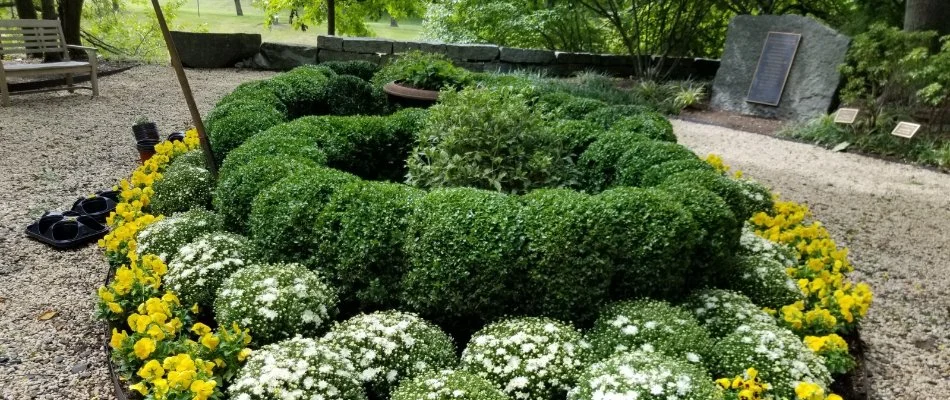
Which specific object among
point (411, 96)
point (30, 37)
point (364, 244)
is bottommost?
point (30, 37)

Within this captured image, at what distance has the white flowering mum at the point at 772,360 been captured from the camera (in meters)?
2.27

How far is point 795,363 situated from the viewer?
2.30 metres

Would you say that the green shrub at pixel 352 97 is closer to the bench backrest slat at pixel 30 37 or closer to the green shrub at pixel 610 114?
the green shrub at pixel 610 114

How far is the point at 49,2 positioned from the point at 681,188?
10568 mm

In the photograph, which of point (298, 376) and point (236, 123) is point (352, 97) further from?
point (298, 376)

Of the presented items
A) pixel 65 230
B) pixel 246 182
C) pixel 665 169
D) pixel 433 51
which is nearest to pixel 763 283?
pixel 665 169

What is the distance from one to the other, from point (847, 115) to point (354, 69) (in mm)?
6157

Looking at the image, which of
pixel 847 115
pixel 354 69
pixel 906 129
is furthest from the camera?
pixel 847 115

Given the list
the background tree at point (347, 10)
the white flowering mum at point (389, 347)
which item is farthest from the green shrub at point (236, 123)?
the background tree at point (347, 10)

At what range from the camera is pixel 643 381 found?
6.68 ft

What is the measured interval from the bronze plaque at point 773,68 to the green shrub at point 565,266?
786 cm

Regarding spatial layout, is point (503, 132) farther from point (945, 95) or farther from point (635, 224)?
point (945, 95)

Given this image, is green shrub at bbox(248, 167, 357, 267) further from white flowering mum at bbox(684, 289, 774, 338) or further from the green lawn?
the green lawn

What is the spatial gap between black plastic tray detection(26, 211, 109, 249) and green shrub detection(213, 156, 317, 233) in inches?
47.2
